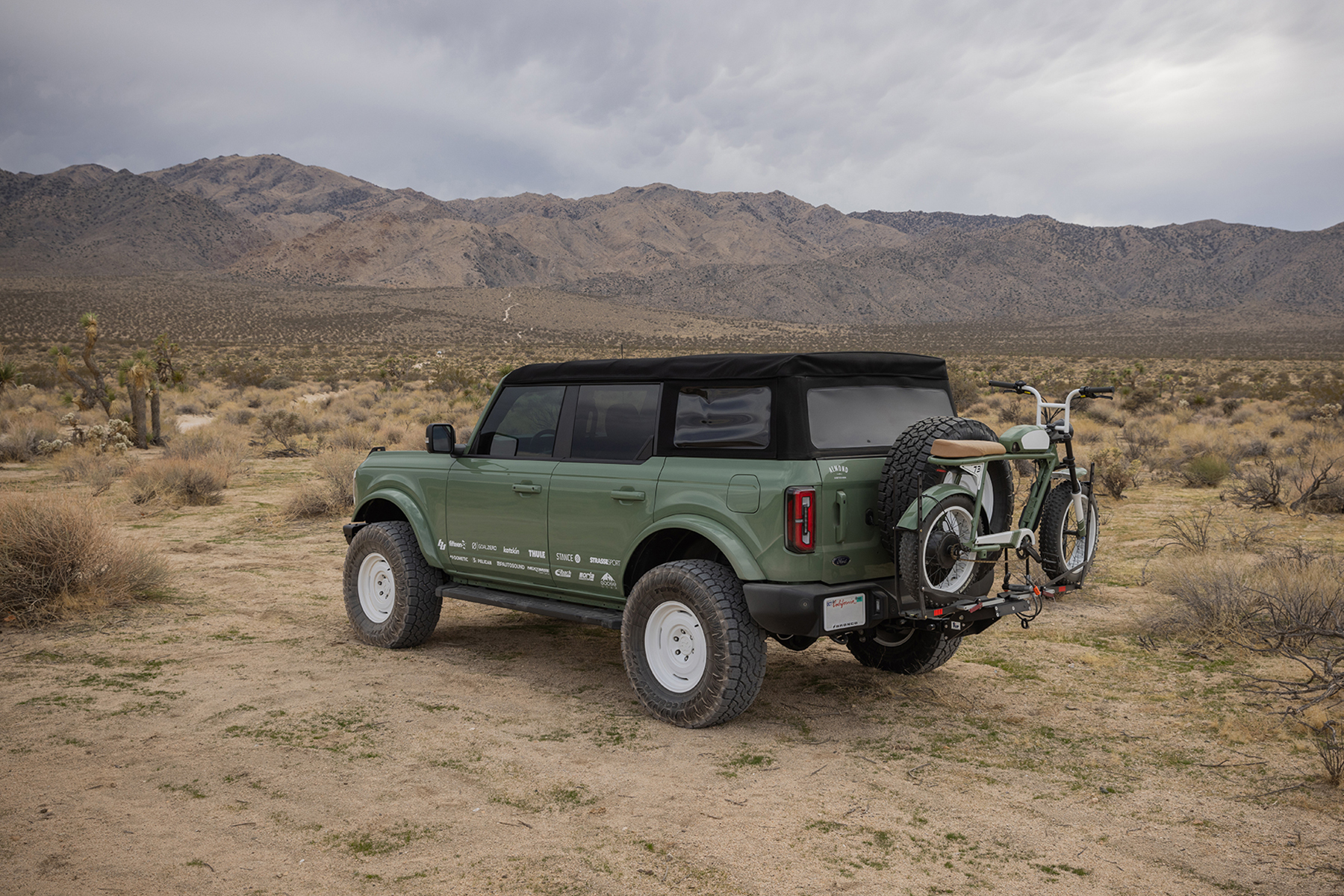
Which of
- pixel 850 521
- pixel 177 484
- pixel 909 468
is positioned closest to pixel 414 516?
pixel 850 521

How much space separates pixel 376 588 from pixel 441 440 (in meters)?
1.53

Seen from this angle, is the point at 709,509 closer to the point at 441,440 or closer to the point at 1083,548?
the point at 1083,548

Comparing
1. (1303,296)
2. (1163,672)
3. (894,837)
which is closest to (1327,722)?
(1163,672)

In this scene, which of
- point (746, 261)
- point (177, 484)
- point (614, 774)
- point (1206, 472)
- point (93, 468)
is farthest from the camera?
point (746, 261)

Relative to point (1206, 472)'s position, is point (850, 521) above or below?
above

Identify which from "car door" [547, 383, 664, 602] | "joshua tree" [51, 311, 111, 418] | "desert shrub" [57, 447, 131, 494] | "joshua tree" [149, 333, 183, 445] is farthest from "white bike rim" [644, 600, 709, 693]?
"joshua tree" [51, 311, 111, 418]

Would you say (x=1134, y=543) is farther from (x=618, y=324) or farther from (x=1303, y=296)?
(x=1303, y=296)

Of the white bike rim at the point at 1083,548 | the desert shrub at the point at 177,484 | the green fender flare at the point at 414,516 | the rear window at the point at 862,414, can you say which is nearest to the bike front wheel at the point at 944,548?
the rear window at the point at 862,414

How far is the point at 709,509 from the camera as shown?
5293 mm

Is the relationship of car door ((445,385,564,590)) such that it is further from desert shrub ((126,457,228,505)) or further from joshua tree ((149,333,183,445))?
joshua tree ((149,333,183,445))

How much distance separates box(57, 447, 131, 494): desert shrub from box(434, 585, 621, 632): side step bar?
439 inches

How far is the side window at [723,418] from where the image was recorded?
5.34 m

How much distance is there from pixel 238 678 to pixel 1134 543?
946cm

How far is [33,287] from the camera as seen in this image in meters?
85.6
